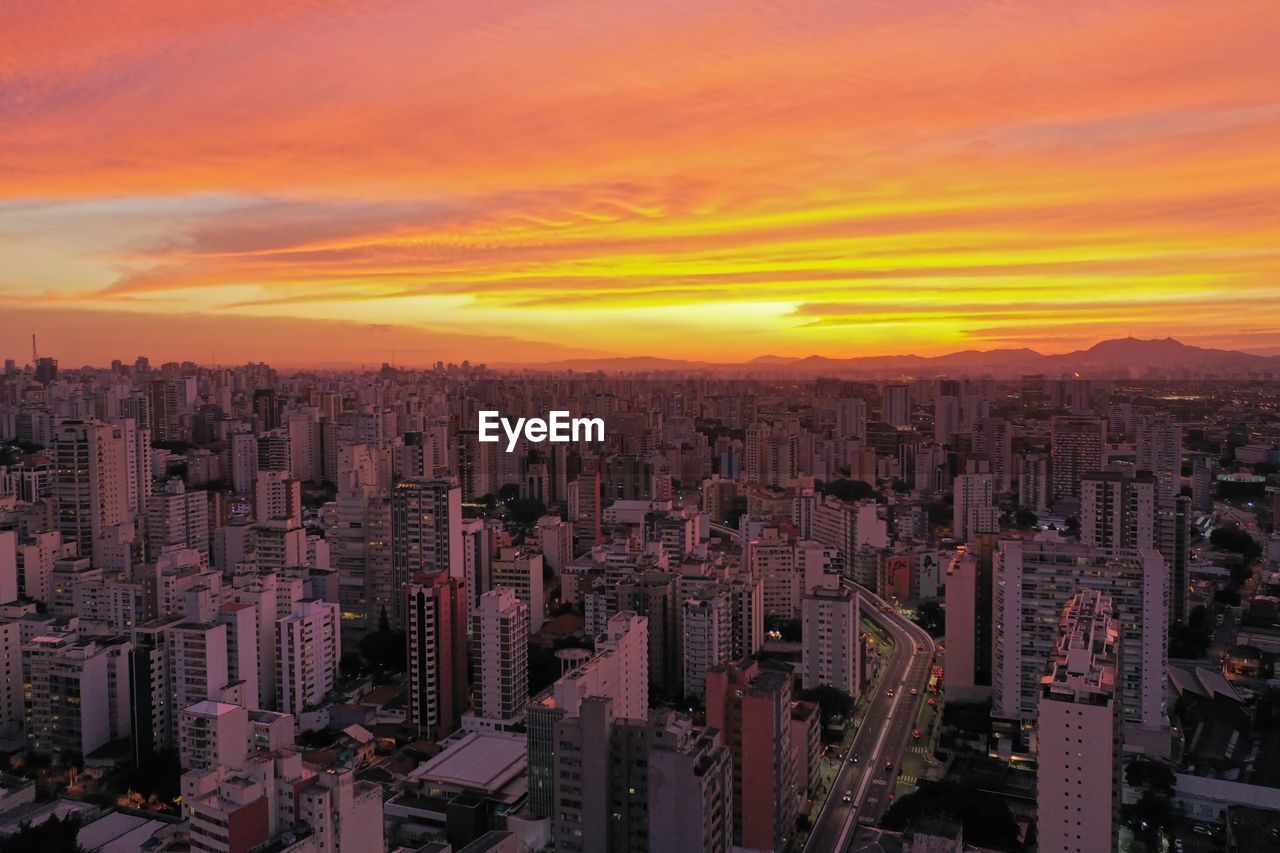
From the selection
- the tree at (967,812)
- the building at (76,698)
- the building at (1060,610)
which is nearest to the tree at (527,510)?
the building at (76,698)

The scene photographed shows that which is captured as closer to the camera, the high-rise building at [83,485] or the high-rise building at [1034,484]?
the high-rise building at [83,485]

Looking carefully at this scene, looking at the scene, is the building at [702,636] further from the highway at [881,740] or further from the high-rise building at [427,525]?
the high-rise building at [427,525]

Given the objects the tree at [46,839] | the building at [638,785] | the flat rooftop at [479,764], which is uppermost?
the building at [638,785]

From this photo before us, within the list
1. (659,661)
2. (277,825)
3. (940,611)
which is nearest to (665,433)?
(940,611)

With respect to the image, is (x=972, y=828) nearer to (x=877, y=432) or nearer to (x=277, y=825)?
(x=277, y=825)

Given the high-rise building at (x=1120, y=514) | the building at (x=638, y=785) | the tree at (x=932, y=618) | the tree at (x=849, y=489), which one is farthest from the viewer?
the tree at (x=849, y=489)

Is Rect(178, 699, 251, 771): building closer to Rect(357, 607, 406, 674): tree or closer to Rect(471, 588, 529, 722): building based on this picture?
Rect(471, 588, 529, 722): building
